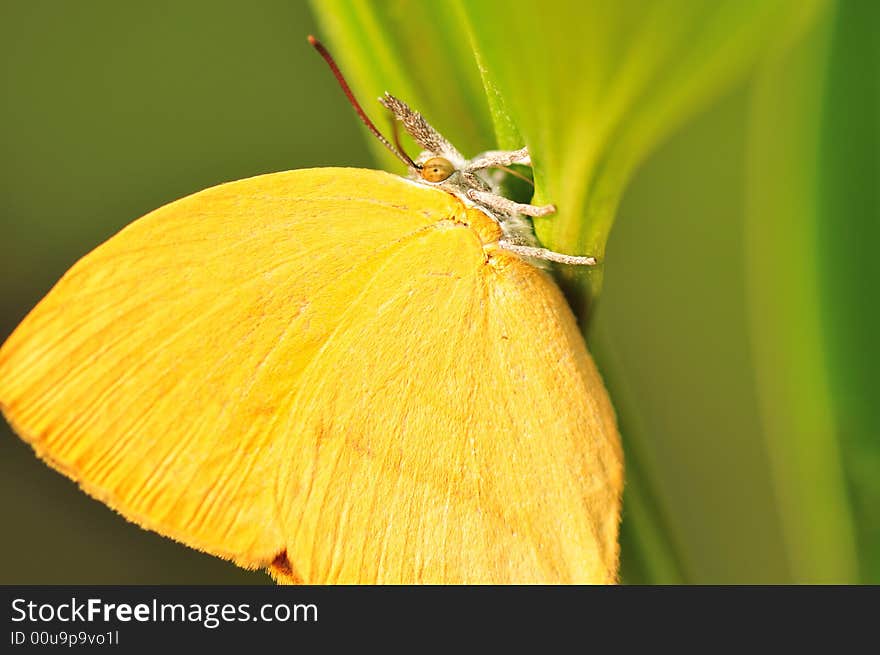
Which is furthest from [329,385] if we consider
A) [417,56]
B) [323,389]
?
[417,56]

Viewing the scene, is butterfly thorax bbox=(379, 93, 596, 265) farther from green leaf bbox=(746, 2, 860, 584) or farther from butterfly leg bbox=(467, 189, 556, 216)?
green leaf bbox=(746, 2, 860, 584)

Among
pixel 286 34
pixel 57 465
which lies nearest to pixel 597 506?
pixel 57 465

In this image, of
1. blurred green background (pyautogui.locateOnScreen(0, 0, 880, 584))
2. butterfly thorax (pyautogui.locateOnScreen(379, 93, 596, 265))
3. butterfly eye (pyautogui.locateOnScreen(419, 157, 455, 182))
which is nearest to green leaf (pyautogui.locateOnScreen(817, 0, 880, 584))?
blurred green background (pyautogui.locateOnScreen(0, 0, 880, 584))

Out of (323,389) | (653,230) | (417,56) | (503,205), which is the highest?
(417,56)

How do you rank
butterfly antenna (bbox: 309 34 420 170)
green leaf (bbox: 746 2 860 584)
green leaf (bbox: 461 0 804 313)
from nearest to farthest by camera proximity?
green leaf (bbox: 461 0 804 313), green leaf (bbox: 746 2 860 584), butterfly antenna (bbox: 309 34 420 170)

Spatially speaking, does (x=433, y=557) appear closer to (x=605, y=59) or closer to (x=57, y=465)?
(x=57, y=465)

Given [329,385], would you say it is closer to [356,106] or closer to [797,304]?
[356,106]
